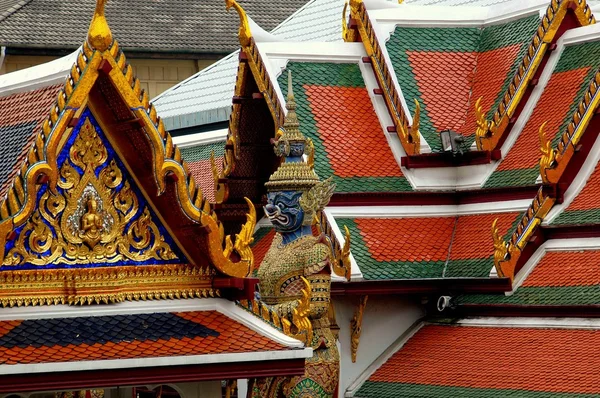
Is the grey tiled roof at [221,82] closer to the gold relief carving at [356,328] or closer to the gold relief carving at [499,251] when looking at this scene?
the gold relief carving at [356,328]

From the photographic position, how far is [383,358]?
18953mm

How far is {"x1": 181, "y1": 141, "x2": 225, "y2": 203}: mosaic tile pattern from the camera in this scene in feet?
75.1

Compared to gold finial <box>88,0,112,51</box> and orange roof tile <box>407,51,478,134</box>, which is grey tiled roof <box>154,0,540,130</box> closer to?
orange roof tile <box>407,51,478,134</box>

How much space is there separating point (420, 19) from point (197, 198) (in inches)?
376

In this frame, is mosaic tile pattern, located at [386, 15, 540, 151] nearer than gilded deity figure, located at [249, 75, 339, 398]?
No

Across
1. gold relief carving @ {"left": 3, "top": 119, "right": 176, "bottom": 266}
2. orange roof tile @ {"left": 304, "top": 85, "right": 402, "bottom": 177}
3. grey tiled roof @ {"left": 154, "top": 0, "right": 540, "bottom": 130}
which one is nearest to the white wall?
orange roof tile @ {"left": 304, "top": 85, "right": 402, "bottom": 177}

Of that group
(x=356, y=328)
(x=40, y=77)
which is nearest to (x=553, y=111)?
(x=356, y=328)

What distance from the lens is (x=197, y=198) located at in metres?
11.9

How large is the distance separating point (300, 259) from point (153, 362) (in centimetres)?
469

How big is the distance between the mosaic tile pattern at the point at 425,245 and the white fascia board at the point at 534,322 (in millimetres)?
525

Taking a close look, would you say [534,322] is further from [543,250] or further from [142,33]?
[142,33]

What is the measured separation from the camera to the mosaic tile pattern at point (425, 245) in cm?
1884

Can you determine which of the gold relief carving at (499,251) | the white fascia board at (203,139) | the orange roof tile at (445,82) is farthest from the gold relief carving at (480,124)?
the white fascia board at (203,139)

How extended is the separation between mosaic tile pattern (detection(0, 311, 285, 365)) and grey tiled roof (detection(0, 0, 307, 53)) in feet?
75.9
